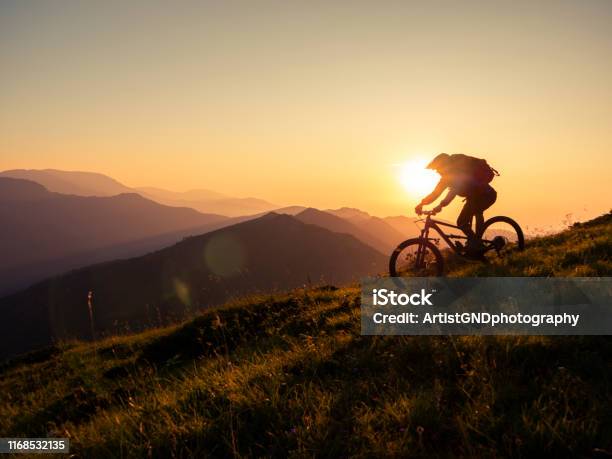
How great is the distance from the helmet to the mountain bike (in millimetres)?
1153

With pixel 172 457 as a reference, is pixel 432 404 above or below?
above

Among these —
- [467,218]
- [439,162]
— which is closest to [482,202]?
[467,218]

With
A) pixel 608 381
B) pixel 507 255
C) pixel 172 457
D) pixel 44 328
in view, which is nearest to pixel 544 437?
pixel 608 381

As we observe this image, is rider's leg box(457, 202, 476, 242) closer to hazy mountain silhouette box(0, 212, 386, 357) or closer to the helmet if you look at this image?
the helmet

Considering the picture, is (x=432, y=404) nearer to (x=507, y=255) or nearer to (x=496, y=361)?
(x=496, y=361)

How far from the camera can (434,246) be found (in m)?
10.9

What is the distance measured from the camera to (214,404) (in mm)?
4789

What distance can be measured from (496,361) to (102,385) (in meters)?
8.09

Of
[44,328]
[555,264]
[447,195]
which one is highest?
[447,195]

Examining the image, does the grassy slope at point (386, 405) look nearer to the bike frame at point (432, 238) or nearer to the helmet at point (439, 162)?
the bike frame at point (432, 238)

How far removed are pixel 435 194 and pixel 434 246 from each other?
1.36 metres

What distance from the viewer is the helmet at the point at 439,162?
11.2 m

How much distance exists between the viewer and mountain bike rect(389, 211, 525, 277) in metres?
11.0

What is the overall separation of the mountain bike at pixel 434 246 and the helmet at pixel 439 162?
1.15m
